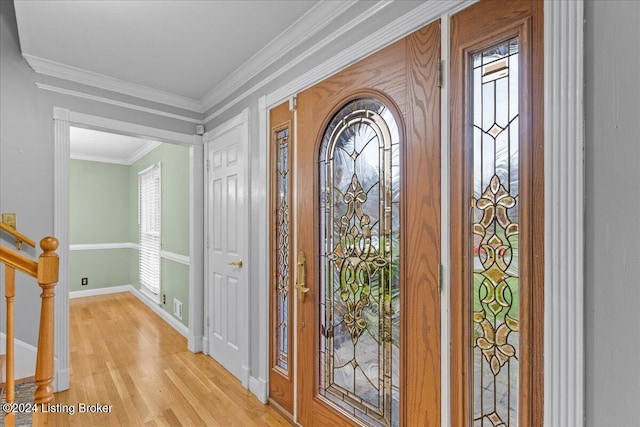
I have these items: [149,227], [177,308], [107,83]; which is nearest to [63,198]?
[107,83]

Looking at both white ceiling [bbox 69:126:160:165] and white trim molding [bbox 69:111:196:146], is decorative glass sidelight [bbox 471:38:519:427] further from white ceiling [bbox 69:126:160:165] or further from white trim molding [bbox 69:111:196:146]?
white ceiling [bbox 69:126:160:165]

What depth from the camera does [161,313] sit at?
4.38 metres

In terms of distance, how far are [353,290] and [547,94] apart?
45.8 inches

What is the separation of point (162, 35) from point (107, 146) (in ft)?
11.9

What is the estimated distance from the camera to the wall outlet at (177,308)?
3.83 meters

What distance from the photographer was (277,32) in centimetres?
207

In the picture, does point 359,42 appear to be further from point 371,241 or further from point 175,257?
point 175,257

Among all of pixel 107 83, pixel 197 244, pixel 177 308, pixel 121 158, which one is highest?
pixel 107 83

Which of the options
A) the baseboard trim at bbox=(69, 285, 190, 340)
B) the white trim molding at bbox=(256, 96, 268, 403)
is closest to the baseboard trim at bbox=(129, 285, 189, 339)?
the baseboard trim at bbox=(69, 285, 190, 340)
